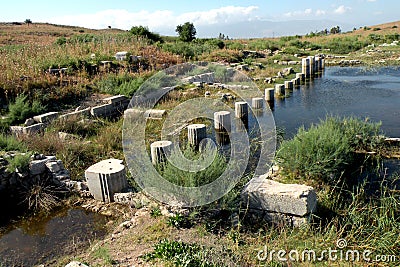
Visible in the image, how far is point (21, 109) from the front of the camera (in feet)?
31.0

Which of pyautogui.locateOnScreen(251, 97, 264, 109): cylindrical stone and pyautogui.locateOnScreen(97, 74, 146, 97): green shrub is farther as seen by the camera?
pyautogui.locateOnScreen(97, 74, 146, 97): green shrub

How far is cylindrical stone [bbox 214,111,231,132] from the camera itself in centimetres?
891

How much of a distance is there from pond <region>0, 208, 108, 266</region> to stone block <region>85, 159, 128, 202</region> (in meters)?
0.37

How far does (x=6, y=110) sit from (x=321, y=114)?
9167 millimetres

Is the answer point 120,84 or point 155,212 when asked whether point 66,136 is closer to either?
point 155,212

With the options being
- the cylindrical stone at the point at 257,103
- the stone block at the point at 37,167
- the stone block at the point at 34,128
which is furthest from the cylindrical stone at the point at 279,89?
the stone block at the point at 37,167

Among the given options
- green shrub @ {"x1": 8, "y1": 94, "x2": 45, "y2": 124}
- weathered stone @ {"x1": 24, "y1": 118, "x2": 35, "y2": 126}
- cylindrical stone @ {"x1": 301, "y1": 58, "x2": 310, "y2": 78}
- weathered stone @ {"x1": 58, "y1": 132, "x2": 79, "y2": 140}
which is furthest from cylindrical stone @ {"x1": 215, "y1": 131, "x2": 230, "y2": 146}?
cylindrical stone @ {"x1": 301, "y1": 58, "x2": 310, "y2": 78}

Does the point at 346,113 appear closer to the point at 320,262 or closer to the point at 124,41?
the point at 320,262

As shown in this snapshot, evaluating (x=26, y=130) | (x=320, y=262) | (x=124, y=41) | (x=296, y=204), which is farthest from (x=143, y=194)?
→ (x=124, y=41)

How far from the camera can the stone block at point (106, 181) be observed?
18.3 feet

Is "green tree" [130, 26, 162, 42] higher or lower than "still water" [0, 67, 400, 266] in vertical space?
higher

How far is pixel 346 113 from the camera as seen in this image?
33.6ft

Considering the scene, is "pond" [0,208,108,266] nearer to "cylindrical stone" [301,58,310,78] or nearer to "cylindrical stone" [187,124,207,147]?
"cylindrical stone" [187,124,207,147]

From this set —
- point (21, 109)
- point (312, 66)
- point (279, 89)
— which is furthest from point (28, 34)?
point (279, 89)
